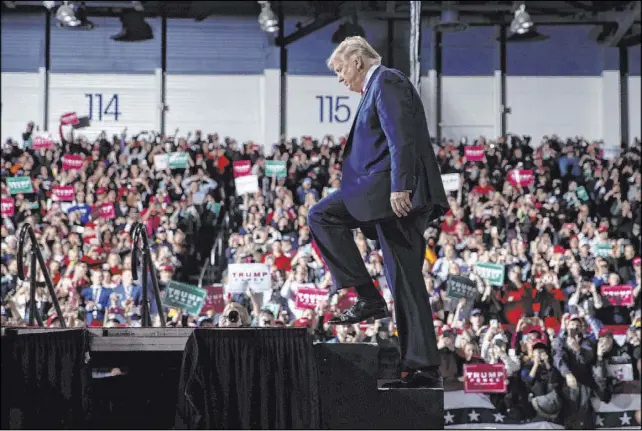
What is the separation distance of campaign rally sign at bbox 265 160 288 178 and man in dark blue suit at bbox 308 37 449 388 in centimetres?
1394

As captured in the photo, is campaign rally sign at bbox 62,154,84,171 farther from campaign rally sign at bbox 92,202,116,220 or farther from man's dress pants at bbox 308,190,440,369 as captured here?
man's dress pants at bbox 308,190,440,369

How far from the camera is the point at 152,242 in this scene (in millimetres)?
16156

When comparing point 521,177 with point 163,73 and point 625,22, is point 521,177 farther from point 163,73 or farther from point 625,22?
point 163,73

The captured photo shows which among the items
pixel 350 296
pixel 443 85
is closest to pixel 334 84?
pixel 443 85

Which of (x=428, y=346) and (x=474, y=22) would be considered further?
(x=474, y=22)

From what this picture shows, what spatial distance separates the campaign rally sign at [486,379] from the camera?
39.4ft

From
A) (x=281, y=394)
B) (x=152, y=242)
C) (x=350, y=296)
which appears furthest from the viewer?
(x=152, y=242)

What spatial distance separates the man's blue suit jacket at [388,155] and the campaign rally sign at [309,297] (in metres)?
8.56

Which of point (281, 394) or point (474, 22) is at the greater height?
point (474, 22)

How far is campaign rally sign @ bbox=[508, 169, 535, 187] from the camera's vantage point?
752 inches

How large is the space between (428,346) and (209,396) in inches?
41.8

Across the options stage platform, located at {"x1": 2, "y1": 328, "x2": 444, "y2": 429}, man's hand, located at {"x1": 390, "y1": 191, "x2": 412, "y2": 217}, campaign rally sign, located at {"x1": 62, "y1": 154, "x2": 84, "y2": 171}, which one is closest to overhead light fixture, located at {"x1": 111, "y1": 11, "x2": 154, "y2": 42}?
campaign rally sign, located at {"x1": 62, "y1": 154, "x2": 84, "y2": 171}

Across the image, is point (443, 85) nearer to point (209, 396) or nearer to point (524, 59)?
point (524, 59)

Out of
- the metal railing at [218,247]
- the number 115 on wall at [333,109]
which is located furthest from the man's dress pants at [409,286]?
the number 115 on wall at [333,109]
